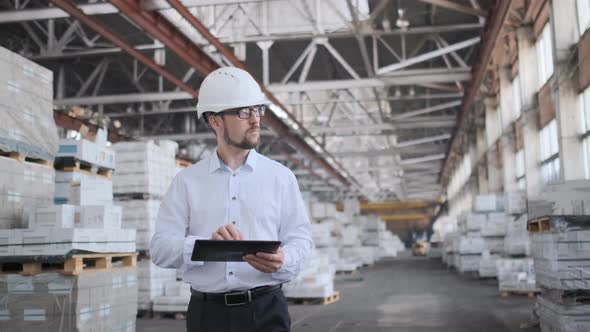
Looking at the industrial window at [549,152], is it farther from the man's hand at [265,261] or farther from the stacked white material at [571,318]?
the man's hand at [265,261]

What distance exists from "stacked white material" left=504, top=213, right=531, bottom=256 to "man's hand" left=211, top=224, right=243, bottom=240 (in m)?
12.6

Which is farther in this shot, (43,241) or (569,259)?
(569,259)

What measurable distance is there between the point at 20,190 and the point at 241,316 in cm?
508

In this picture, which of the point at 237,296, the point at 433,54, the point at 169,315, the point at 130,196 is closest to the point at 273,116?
the point at 433,54

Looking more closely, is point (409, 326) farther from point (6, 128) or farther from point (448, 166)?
point (448, 166)

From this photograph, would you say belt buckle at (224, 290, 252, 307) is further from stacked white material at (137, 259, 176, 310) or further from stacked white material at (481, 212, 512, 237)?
stacked white material at (481, 212, 512, 237)

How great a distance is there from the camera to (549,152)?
14047mm

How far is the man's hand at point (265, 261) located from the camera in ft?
7.13

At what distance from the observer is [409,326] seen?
896 centimetres

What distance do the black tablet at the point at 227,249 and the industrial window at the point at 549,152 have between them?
12.5 m

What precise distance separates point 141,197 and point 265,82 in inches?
178

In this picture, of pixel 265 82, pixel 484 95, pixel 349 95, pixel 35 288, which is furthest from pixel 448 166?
pixel 35 288

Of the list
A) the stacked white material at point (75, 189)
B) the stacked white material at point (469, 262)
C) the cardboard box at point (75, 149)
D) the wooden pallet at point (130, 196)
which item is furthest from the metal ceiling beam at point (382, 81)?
the stacked white material at point (75, 189)

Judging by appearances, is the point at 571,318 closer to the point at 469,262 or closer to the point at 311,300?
the point at 311,300
